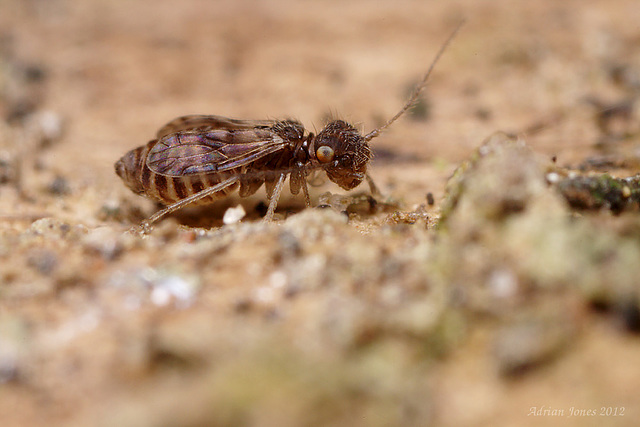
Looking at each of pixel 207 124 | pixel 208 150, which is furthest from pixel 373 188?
pixel 207 124

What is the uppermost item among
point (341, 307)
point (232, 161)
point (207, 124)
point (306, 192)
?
point (207, 124)

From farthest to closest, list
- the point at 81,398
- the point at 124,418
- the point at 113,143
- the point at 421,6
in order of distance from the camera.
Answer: the point at 421,6 → the point at 113,143 → the point at 81,398 → the point at 124,418

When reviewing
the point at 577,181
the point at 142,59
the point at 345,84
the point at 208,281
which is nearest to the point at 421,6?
the point at 345,84

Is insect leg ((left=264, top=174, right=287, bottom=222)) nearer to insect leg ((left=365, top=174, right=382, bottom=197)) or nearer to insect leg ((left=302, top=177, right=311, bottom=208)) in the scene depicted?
insect leg ((left=302, top=177, right=311, bottom=208))

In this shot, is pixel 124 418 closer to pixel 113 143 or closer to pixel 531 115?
pixel 113 143

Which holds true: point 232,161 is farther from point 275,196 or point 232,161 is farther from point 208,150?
point 275,196

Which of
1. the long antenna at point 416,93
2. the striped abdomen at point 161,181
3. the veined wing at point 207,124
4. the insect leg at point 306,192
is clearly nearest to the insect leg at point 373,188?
the long antenna at point 416,93
